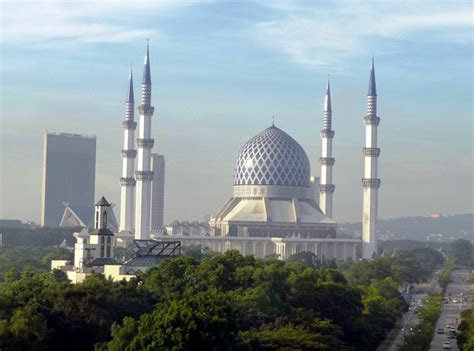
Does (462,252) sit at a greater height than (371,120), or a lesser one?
lesser

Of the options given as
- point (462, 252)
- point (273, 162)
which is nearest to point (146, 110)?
point (273, 162)

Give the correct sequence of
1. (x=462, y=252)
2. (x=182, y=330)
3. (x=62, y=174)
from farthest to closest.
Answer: (x=62, y=174)
(x=462, y=252)
(x=182, y=330)

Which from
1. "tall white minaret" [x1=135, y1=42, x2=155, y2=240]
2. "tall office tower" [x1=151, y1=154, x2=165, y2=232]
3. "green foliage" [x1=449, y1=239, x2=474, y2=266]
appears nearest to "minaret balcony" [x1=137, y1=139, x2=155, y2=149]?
"tall white minaret" [x1=135, y1=42, x2=155, y2=240]

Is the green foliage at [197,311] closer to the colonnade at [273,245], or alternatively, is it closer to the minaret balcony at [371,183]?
the minaret balcony at [371,183]

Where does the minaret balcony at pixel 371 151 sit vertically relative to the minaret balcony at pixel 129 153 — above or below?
above

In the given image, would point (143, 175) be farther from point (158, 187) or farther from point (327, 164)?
point (158, 187)

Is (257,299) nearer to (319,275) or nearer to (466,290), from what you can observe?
(319,275)

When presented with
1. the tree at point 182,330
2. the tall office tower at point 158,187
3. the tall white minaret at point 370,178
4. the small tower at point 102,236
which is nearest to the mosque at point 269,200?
the tall white minaret at point 370,178

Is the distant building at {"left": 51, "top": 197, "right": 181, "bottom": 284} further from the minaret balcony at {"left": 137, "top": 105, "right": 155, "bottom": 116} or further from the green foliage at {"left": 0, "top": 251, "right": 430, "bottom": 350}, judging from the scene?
the minaret balcony at {"left": 137, "top": 105, "right": 155, "bottom": 116}
